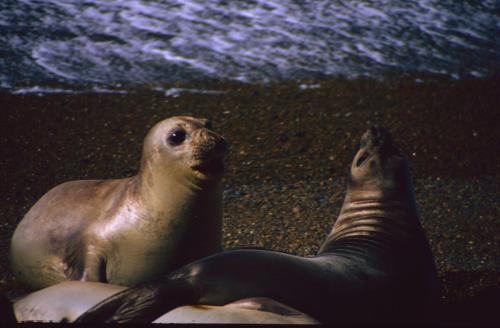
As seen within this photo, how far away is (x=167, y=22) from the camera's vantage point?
10172 mm

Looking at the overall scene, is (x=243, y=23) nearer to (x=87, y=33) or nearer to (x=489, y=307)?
(x=87, y=33)

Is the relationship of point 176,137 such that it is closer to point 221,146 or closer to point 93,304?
point 221,146

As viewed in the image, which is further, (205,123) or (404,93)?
(404,93)

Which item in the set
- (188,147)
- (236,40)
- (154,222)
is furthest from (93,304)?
(236,40)

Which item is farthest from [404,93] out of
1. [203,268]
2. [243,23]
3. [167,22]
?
[203,268]

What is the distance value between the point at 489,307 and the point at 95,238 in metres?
2.01

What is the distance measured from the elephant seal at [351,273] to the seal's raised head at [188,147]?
2.16 ft

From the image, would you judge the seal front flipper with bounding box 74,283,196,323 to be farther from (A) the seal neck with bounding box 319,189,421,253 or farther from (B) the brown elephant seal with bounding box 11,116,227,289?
(A) the seal neck with bounding box 319,189,421,253

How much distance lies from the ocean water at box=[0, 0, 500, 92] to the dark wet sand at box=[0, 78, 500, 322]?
0.68 meters

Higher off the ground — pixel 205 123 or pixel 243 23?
pixel 205 123

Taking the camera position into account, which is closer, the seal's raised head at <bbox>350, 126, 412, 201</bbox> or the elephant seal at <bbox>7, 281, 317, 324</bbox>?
the elephant seal at <bbox>7, 281, 317, 324</bbox>

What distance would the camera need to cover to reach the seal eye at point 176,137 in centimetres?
349

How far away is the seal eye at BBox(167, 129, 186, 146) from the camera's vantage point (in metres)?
3.49

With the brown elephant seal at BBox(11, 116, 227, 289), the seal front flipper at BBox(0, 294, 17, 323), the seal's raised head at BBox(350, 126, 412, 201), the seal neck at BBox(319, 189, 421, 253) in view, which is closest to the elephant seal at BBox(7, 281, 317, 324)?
the seal front flipper at BBox(0, 294, 17, 323)
